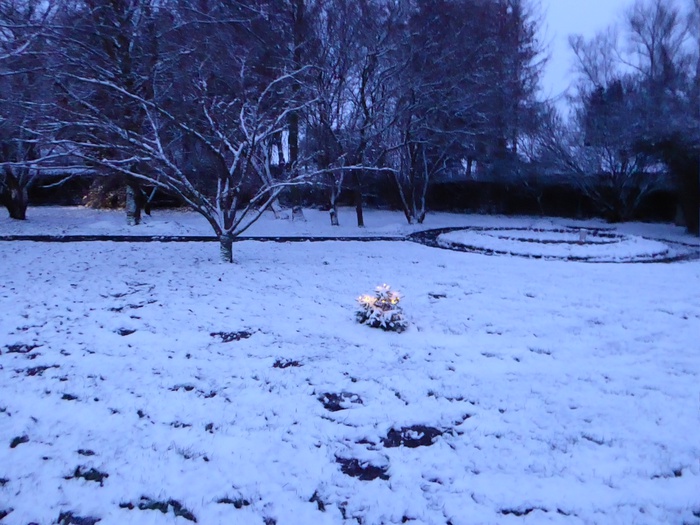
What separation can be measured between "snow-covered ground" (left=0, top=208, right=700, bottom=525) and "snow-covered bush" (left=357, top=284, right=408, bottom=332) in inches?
5.0

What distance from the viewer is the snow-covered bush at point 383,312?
217 inches

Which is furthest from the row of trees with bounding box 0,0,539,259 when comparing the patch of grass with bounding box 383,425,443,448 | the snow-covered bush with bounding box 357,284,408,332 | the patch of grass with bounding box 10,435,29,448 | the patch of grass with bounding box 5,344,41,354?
the patch of grass with bounding box 383,425,443,448

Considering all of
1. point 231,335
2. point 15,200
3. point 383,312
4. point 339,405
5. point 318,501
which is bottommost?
point 318,501

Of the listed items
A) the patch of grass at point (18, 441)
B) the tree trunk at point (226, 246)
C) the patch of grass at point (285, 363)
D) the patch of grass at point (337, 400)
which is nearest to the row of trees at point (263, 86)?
the tree trunk at point (226, 246)

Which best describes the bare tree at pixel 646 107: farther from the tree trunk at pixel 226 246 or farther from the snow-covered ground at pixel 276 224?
the tree trunk at pixel 226 246

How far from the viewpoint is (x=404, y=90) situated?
54.1 feet

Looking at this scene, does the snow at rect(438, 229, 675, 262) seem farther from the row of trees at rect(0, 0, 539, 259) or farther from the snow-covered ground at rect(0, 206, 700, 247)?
the row of trees at rect(0, 0, 539, 259)

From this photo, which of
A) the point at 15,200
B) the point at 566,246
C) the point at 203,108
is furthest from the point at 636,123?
the point at 15,200

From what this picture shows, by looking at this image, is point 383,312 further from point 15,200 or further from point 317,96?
point 15,200

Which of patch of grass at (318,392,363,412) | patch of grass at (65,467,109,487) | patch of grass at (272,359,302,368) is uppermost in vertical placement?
patch of grass at (272,359,302,368)

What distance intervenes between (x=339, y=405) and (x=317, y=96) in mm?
11813

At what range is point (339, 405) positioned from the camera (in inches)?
151

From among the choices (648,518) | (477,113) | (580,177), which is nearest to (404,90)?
(477,113)

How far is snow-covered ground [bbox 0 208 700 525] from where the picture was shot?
2.71 meters
